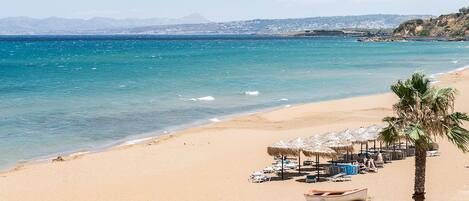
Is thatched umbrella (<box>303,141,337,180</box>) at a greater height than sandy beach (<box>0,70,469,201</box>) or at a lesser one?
greater

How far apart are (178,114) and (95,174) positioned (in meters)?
17.5

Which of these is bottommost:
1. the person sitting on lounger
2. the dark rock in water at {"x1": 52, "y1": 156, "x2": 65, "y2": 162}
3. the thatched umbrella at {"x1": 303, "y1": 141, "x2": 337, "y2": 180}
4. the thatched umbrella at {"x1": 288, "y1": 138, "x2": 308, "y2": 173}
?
the dark rock in water at {"x1": 52, "y1": 156, "x2": 65, "y2": 162}

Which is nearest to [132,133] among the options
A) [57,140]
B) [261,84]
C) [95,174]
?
[57,140]

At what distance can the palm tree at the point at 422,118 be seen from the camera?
1458cm

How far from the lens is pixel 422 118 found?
48.1 feet

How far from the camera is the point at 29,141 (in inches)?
1270

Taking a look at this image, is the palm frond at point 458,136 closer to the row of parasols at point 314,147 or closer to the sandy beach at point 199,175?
the sandy beach at point 199,175

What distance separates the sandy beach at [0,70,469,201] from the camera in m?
20.6

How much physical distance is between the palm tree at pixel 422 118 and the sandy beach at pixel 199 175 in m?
4.66

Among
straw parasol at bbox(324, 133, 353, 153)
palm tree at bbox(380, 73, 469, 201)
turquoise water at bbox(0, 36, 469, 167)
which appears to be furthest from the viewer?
turquoise water at bbox(0, 36, 469, 167)

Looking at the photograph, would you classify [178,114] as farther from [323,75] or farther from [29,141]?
[323,75]

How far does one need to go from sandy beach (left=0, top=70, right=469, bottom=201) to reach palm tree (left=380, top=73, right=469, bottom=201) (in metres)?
4.66

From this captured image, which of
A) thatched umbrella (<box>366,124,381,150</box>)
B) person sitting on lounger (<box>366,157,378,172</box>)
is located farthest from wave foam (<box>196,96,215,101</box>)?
person sitting on lounger (<box>366,157,378,172</box>)

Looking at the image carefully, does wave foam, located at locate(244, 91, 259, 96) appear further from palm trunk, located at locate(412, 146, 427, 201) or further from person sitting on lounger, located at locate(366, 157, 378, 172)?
palm trunk, located at locate(412, 146, 427, 201)
